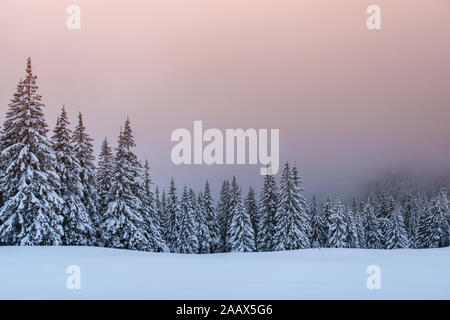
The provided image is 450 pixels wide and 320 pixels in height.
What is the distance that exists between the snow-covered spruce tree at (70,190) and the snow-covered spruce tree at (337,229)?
32.5 metres

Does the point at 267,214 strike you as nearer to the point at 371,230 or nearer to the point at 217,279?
the point at 371,230

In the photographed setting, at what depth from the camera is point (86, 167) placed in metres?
28.4

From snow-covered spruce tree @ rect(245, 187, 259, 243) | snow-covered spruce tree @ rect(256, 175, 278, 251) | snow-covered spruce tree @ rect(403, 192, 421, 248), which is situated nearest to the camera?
snow-covered spruce tree @ rect(256, 175, 278, 251)

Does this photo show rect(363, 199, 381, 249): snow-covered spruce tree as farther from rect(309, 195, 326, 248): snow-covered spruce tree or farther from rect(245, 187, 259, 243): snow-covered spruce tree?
rect(245, 187, 259, 243): snow-covered spruce tree

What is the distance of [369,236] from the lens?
191 feet

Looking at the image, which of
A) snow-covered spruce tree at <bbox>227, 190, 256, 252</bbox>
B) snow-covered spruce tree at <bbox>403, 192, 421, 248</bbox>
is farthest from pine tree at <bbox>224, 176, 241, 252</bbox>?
snow-covered spruce tree at <bbox>403, 192, 421, 248</bbox>

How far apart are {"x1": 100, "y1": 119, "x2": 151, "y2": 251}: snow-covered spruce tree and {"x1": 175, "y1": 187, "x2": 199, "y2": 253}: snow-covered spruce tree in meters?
13.9

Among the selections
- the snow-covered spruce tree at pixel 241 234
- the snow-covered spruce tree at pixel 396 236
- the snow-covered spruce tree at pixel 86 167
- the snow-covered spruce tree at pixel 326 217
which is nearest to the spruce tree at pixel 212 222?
Answer: the snow-covered spruce tree at pixel 241 234

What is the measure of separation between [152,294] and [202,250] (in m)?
40.2

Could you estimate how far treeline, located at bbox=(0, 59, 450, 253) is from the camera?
72.2 feet

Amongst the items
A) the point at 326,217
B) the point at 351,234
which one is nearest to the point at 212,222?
the point at 326,217

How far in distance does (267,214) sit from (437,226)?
Result: 28301mm
